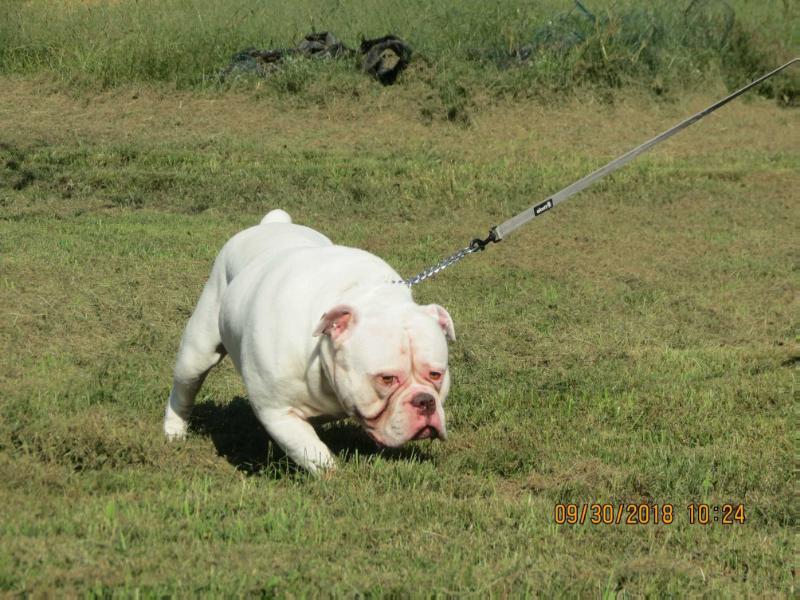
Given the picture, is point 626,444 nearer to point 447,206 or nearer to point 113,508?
point 113,508

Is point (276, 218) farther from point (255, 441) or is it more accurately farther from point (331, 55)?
point (331, 55)

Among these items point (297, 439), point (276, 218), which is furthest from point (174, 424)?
point (276, 218)

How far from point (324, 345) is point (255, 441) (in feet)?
4.85

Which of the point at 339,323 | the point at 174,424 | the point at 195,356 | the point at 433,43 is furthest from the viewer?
the point at 433,43

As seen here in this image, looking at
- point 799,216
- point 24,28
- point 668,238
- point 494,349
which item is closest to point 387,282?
point 494,349

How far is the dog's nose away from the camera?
188 inches

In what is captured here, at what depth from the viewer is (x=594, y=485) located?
17.5ft

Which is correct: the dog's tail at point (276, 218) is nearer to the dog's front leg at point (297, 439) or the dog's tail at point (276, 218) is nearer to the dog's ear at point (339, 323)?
the dog's front leg at point (297, 439)

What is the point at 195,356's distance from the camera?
5.96 m

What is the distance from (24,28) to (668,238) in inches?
396

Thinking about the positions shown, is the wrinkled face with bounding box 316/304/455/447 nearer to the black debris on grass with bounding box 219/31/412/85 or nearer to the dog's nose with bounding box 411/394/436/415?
the dog's nose with bounding box 411/394/436/415

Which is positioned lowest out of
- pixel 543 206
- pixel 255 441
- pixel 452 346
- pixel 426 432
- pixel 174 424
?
pixel 452 346

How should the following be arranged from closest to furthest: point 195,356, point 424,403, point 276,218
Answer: point 424,403, point 195,356, point 276,218

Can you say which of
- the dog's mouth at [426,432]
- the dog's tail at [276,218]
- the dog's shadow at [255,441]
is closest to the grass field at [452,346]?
the dog's shadow at [255,441]
